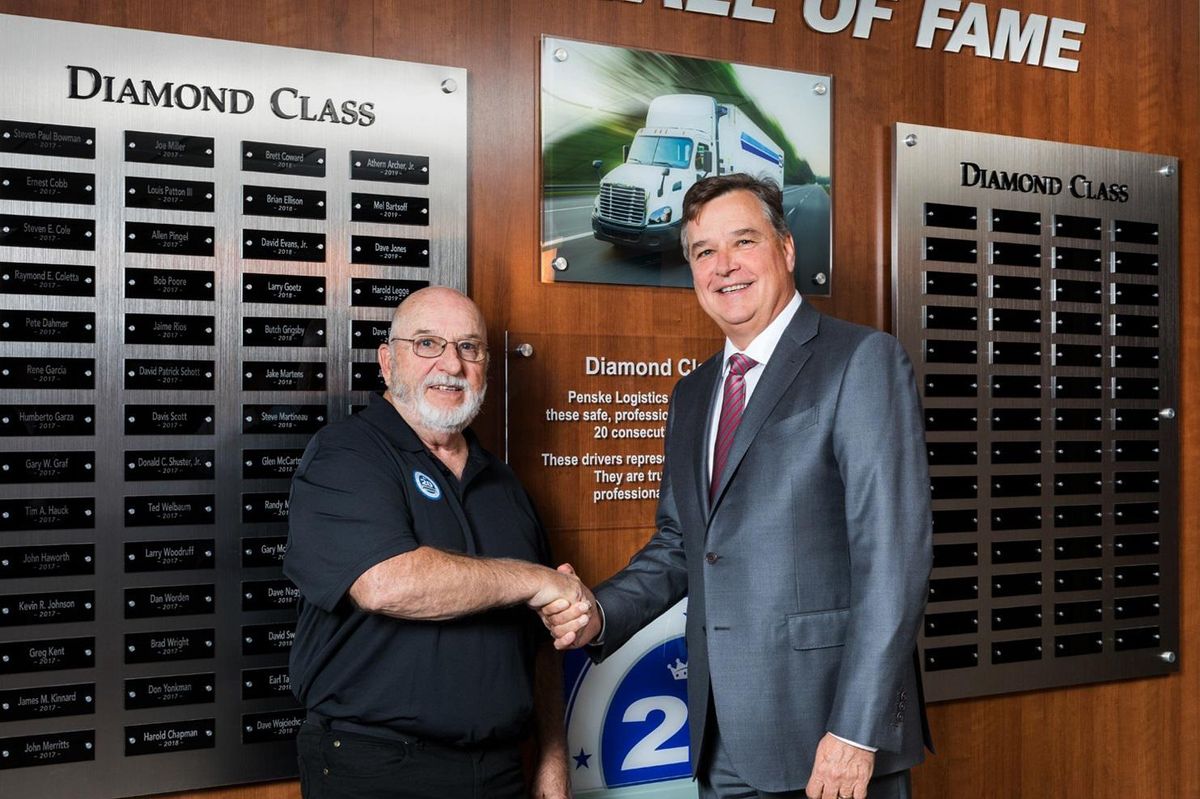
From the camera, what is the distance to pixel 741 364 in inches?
86.4

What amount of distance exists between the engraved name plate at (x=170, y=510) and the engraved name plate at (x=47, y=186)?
0.64m

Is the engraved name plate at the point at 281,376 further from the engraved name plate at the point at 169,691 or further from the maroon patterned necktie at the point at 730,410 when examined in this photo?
the maroon patterned necktie at the point at 730,410

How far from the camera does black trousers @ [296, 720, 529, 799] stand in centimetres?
207

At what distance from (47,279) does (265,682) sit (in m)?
0.98

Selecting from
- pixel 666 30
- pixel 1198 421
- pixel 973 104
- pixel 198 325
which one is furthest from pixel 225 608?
pixel 1198 421

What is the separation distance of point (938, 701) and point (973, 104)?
1.72 m

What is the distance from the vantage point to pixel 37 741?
2225 mm

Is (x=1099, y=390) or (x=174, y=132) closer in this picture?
(x=174, y=132)

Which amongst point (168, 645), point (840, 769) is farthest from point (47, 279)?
point (840, 769)

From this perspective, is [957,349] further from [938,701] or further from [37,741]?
[37,741]

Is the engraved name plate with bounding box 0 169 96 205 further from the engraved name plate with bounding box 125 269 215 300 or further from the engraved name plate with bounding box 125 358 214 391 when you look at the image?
the engraved name plate with bounding box 125 358 214 391

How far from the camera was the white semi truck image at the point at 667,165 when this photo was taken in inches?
108

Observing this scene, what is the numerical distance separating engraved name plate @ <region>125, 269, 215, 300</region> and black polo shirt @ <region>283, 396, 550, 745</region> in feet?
1.47

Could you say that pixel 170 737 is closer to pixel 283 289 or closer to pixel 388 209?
pixel 283 289
